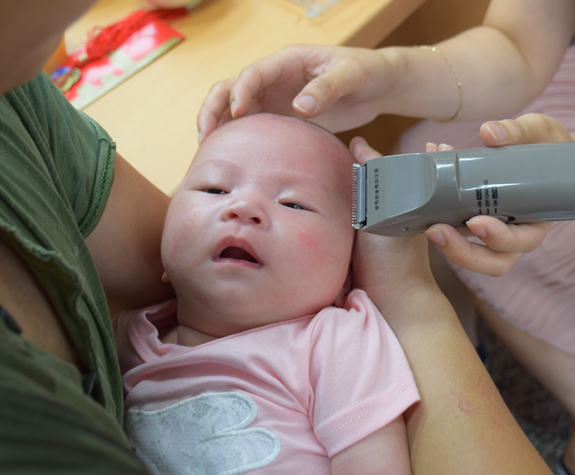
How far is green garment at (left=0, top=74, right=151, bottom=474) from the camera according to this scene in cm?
23

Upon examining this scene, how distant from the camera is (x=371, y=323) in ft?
2.33

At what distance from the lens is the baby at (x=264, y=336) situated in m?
0.61

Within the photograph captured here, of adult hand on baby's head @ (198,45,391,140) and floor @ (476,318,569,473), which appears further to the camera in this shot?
floor @ (476,318,569,473)

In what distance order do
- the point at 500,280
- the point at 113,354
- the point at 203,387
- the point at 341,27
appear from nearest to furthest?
the point at 113,354, the point at 203,387, the point at 500,280, the point at 341,27

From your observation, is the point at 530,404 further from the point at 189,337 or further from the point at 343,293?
the point at 189,337

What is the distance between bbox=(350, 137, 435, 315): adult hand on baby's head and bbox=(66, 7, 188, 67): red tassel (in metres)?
0.85

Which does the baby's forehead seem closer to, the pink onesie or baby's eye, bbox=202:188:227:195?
baby's eye, bbox=202:188:227:195

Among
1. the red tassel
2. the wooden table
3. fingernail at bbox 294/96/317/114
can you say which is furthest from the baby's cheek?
the red tassel

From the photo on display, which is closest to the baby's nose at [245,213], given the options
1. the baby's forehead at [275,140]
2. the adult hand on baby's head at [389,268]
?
the baby's forehead at [275,140]

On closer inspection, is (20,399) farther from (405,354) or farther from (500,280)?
(500,280)

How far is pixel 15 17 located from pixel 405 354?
2.03 feet

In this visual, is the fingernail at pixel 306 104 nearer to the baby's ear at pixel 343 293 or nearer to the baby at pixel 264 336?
the baby at pixel 264 336

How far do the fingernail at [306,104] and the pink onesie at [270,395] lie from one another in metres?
0.33

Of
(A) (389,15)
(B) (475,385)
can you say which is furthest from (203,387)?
(A) (389,15)
